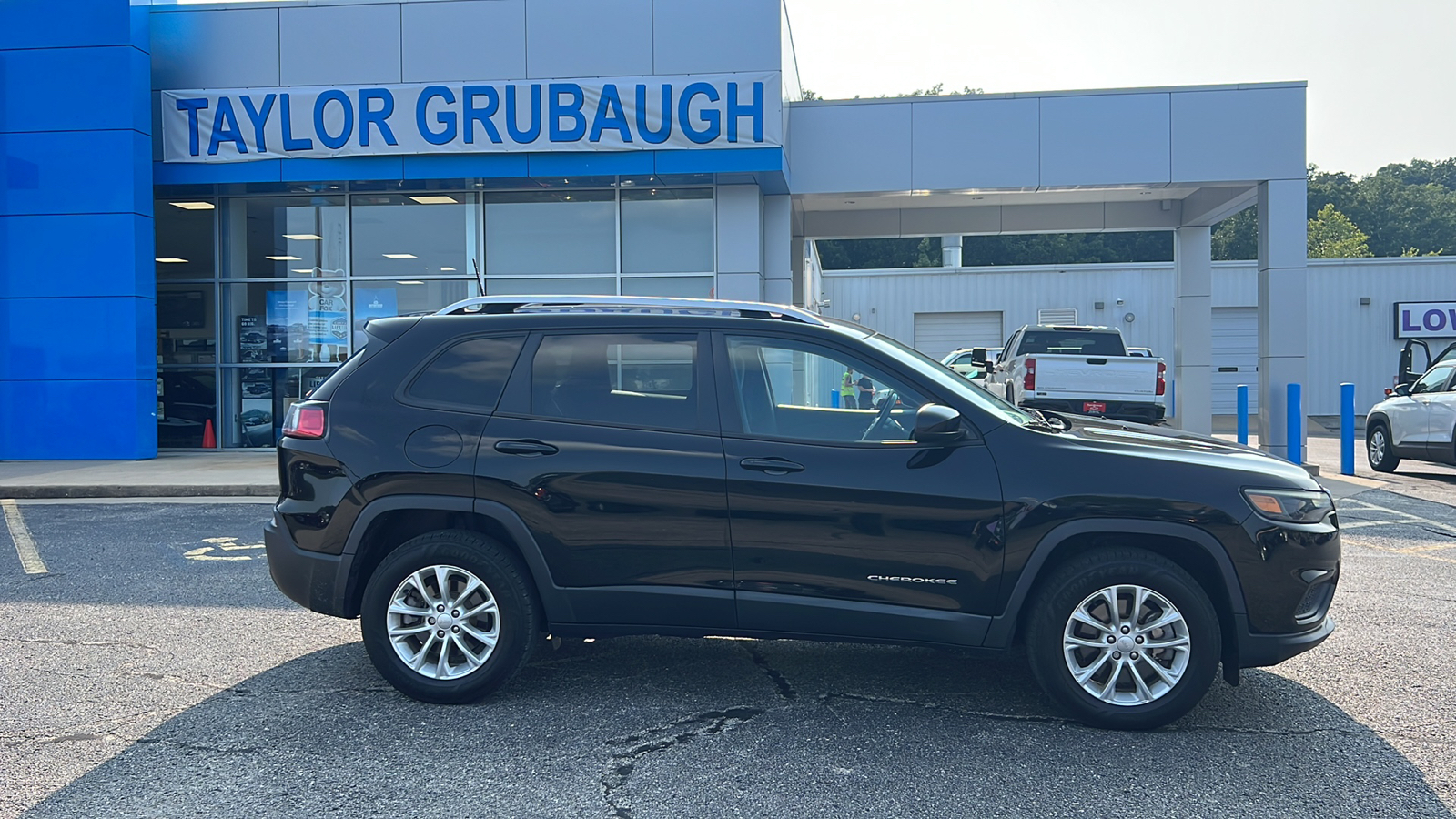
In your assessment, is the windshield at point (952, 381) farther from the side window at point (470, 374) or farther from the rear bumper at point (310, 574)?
the rear bumper at point (310, 574)

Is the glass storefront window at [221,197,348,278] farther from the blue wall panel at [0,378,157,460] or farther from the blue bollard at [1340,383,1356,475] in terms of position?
the blue bollard at [1340,383,1356,475]

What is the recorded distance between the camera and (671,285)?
17.1m

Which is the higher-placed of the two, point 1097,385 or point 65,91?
point 65,91

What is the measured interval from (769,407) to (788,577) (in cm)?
73

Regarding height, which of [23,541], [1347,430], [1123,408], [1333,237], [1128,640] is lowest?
[23,541]

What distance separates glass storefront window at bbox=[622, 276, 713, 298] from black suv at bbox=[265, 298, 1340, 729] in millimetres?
12014

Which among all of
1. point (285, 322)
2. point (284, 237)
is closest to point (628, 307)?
point (285, 322)

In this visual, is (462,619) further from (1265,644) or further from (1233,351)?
(1233,351)

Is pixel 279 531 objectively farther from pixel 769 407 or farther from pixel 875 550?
pixel 875 550

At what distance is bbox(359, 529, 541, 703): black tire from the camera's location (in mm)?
4754

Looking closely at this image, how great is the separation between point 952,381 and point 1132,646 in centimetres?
134

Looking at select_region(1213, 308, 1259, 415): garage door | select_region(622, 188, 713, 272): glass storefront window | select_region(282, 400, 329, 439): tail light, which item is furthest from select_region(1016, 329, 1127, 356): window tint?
select_region(1213, 308, 1259, 415): garage door

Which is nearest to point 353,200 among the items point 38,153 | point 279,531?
point 38,153

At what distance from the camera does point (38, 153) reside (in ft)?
52.6
